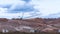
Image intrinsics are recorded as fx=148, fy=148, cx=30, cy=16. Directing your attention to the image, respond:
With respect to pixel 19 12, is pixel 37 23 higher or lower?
lower

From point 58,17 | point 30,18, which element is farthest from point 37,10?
point 58,17

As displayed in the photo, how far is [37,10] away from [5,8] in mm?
311

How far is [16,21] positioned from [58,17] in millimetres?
405

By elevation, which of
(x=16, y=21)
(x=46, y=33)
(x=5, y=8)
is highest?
(x=5, y=8)

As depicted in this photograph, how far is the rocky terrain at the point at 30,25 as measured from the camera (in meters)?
1.40

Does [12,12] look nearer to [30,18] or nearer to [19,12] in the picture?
[19,12]

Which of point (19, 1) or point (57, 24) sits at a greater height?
point (19, 1)

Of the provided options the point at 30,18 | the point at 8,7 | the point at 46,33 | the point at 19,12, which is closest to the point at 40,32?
the point at 46,33

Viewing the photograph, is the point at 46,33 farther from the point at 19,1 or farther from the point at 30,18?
the point at 19,1

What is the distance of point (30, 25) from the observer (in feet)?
4.66

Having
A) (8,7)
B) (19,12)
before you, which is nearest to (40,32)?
(19,12)

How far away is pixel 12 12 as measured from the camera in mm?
1434

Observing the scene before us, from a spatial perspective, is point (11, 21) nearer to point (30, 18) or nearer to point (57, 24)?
point (30, 18)

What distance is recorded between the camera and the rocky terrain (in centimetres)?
140
